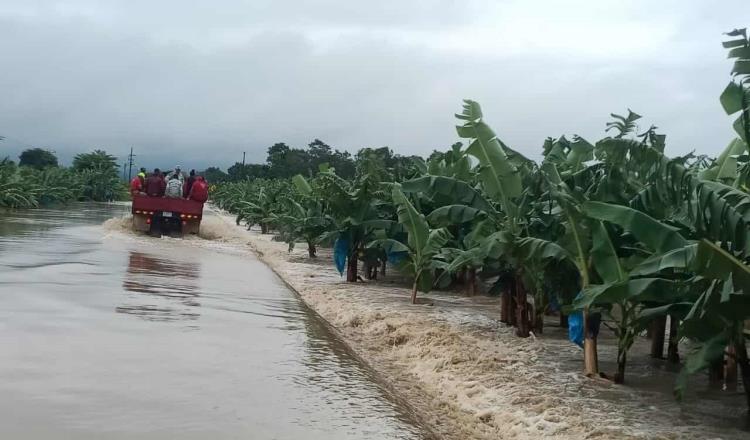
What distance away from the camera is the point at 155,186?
22.1 m

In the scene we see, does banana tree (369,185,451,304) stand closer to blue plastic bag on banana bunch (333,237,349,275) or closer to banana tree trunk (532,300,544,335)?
banana tree trunk (532,300,544,335)

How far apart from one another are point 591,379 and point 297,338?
3127 mm

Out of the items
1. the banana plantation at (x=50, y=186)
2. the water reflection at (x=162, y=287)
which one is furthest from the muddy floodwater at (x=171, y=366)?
the banana plantation at (x=50, y=186)

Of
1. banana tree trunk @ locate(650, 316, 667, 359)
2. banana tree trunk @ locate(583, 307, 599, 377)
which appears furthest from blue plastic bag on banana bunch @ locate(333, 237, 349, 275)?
A: banana tree trunk @ locate(583, 307, 599, 377)

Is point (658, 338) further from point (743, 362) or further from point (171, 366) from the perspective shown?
point (171, 366)

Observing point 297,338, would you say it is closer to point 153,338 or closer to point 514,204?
point 153,338

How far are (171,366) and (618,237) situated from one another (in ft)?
14.0

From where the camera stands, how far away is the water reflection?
8.92 metres

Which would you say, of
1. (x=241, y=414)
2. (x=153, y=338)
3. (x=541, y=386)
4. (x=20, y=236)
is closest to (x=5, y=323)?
(x=153, y=338)

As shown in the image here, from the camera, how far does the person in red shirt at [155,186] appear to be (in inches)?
867

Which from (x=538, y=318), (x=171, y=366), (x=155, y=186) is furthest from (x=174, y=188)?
(x=171, y=366)

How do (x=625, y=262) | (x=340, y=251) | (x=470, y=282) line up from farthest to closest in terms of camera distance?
(x=340, y=251), (x=470, y=282), (x=625, y=262)

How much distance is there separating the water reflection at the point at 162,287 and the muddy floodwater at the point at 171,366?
33 mm

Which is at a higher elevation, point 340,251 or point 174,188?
point 174,188
